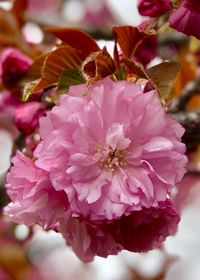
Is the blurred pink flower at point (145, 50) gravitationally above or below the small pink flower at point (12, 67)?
above

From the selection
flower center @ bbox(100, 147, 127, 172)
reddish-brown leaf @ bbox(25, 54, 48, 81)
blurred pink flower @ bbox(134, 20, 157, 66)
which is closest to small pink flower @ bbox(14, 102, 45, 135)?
reddish-brown leaf @ bbox(25, 54, 48, 81)

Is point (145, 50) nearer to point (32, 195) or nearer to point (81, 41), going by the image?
point (81, 41)

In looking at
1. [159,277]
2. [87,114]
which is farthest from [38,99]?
[159,277]

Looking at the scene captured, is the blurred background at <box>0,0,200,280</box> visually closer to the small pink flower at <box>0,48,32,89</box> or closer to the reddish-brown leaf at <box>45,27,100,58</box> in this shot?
the small pink flower at <box>0,48,32,89</box>

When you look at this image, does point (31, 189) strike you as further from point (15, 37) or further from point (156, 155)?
point (15, 37)

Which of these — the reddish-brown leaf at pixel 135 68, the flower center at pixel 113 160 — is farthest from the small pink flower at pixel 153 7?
the flower center at pixel 113 160

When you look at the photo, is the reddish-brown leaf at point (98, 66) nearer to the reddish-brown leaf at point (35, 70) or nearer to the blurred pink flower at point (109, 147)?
the blurred pink flower at point (109, 147)

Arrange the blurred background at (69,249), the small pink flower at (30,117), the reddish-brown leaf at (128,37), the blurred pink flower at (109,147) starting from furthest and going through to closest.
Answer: the blurred background at (69,249) → the small pink flower at (30,117) → the reddish-brown leaf at (128,37) → the blurred pink flower at (109,147)
